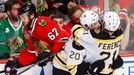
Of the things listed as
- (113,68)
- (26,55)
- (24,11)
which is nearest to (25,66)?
(26,55)

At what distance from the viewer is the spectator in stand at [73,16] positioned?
522 centimetres

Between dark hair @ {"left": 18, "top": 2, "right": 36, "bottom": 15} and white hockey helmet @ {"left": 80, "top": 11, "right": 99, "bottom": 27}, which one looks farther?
dark hair @ {"left": 18, "top": 2, "right": 36, "bottom": 15}

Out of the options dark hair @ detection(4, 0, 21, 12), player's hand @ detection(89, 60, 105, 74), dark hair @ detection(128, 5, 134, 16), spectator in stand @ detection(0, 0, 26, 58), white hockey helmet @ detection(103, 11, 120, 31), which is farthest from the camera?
dark hair @ detection(128, 5, 134, 16)

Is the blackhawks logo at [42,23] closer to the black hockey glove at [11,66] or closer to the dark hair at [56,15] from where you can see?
the dark hair at [56,15]

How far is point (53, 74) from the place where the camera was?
5.07 meters

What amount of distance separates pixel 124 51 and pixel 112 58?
61cm

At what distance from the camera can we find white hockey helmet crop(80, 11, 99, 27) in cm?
480

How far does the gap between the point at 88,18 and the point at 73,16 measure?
1.65 feet

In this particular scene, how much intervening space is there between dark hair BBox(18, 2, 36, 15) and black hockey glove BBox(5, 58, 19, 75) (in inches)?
18.8

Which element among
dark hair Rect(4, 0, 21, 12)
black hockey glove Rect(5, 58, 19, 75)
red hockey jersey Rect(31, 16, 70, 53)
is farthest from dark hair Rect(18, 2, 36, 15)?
black hockey glove Rect(5, 58, 19, 75)

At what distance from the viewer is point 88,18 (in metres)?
4.81

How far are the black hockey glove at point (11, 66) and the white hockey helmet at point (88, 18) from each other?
80cm

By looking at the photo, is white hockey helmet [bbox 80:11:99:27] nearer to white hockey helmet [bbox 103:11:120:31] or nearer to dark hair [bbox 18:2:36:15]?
white hockey helmet [bbox 103:11:120:31]

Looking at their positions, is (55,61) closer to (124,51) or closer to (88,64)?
(88,64)
